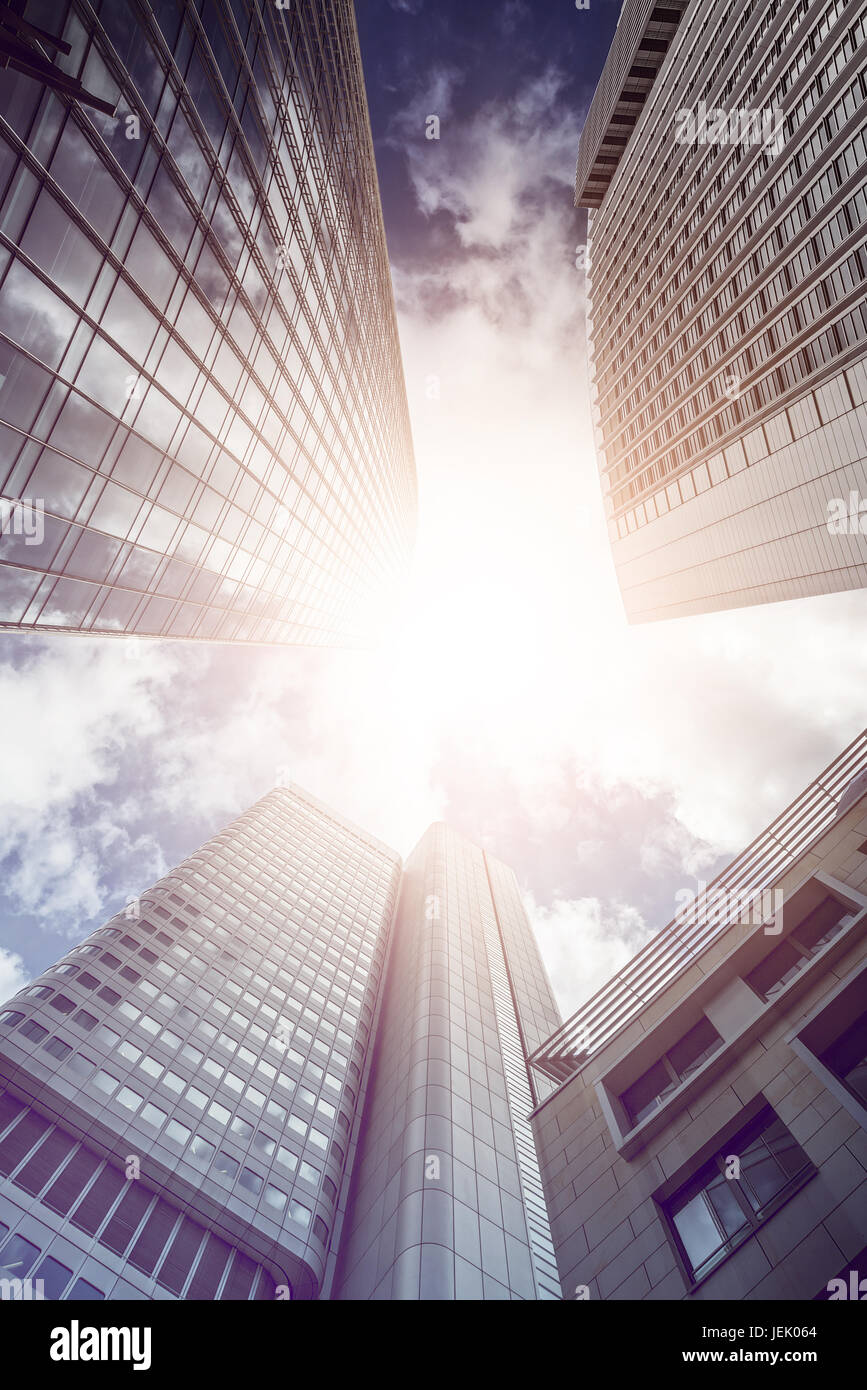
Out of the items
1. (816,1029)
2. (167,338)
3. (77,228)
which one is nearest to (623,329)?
(167,338)

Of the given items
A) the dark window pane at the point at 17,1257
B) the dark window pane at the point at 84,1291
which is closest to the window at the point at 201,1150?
the dark window pane at the point at 84,1291

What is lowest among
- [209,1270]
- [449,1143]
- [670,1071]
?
[209,1270]

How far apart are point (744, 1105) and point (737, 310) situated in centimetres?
4137

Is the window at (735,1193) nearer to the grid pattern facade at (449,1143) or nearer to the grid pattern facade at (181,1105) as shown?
the grid pattern facade at (449,1143)

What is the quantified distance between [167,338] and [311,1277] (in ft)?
142

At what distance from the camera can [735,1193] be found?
54.9 ft

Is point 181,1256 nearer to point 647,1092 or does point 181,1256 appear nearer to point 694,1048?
point 647,1092

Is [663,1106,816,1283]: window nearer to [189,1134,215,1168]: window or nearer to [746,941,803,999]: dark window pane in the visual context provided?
[746,941,803,999]: dark window pane

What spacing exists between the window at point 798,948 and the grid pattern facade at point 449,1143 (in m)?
12.6

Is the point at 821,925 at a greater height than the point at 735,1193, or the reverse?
the point at 821,925

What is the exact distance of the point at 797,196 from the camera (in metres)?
32.1

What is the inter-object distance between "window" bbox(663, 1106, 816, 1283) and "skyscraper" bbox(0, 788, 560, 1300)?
7.07 m

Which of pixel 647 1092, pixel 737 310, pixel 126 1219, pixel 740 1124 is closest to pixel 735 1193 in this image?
pixel 740 1124

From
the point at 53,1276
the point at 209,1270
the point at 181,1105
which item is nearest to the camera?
the point at 53,1276
